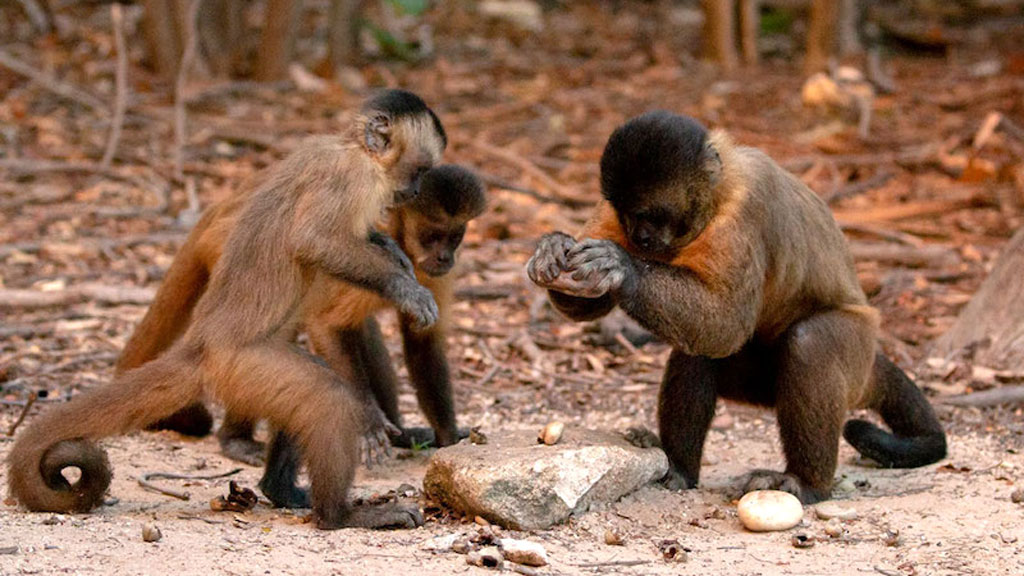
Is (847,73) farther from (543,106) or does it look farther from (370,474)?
(370,474)

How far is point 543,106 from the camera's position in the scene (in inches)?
527

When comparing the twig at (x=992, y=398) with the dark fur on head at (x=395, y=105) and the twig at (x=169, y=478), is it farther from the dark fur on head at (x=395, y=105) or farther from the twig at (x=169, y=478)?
the twig at (x=169, y=478)

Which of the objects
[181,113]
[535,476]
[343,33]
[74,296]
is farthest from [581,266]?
[343,33]

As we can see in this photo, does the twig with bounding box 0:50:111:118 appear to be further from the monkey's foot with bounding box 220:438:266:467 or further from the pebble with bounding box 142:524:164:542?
the pebble with bounding box 142:524:164:542

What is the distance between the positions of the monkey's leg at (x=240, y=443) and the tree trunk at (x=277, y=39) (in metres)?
7.25

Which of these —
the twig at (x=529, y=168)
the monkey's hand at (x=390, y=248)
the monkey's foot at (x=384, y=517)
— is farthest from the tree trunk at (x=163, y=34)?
the monkey's foot at (x=384, y=517)

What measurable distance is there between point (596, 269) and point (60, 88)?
9.13 meters

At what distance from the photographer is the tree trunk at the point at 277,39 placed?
12.6 m

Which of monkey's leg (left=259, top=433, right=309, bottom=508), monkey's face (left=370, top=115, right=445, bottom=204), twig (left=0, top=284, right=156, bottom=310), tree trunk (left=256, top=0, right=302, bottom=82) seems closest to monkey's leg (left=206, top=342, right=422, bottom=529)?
monkey's leg (left=259, top=433, right=309, bottom=508)

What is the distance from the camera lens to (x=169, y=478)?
18.3 ft

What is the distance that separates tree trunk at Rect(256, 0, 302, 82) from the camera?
12.6 metres

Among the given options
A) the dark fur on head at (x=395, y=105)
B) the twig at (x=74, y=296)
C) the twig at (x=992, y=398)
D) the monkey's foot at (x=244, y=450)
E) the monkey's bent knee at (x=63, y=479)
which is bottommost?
the twig at (x=992, y=398)

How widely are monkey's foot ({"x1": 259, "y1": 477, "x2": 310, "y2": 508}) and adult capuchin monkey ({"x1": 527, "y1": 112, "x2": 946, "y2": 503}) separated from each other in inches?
54.7

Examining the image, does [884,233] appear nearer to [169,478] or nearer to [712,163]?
[712,163]
